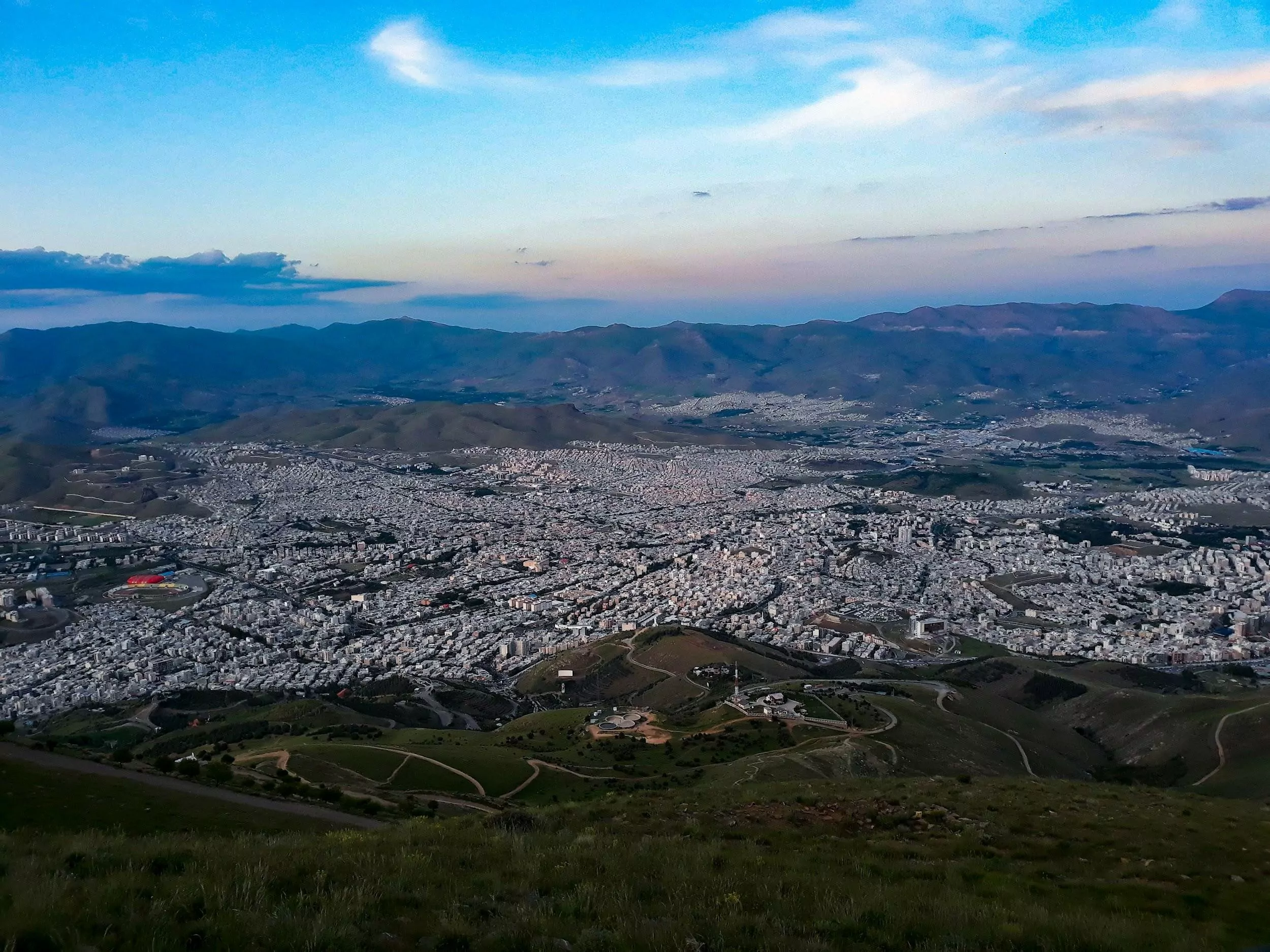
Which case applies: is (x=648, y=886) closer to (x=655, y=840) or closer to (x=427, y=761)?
(x=655, y=840)

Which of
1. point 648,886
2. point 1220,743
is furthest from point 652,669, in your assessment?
point 648,886

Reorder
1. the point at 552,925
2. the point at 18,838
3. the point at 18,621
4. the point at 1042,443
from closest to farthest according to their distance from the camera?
1. the point at 552,925
2. the point at 18,838
3. the point at 18,621
4. the point at 1042,443

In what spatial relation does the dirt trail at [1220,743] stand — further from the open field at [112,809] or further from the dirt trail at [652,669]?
the open field at [112,809]

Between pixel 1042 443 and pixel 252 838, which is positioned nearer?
pixel 252 838

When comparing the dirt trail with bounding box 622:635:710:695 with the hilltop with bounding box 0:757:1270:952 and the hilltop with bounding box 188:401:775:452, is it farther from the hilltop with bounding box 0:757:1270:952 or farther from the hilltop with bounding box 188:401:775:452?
the hilltop with bounding box 188:401:775:452

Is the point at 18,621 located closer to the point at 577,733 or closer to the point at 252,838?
the point at 577,733

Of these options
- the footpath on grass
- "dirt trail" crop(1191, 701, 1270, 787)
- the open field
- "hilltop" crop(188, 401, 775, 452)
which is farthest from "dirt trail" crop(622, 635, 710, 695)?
"hilltop" crop(188, 401, 775, 452)

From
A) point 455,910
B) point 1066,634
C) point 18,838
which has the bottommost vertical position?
point 1066,634

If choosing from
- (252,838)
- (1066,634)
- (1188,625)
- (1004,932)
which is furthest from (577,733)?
(1188,625)
